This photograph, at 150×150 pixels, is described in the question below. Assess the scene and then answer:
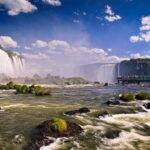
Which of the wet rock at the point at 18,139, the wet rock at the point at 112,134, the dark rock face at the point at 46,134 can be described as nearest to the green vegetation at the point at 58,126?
the dark rock face at the point at 46,134

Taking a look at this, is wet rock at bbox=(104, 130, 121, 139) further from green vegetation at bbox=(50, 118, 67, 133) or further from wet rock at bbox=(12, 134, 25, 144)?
wet rock at bbox=(12, 134, 25, 144)

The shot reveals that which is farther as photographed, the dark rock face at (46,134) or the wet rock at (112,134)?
the wet rock at (112,134)

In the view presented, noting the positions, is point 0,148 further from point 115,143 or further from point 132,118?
point 132,118

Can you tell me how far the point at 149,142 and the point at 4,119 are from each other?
50.2 feet

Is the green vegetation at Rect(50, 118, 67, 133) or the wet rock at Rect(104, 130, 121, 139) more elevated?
the green vegetation at Rect(50, 118, 67, 133)

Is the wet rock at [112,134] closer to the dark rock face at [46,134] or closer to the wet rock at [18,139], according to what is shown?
the dark rock face at [46,134]

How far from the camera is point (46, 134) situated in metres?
24.8

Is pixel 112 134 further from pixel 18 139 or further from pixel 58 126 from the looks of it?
pixel 18 139

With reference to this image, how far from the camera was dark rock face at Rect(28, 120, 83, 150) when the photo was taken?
23156 mm

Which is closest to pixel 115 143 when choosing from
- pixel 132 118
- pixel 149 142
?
pixel 149 142

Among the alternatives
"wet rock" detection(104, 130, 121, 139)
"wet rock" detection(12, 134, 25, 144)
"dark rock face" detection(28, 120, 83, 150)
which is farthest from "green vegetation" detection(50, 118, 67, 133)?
"wet rock" detection(104, 130, 121, 139)

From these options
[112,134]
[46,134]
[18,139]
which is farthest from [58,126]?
[112,134]

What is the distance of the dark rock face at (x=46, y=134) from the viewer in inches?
912

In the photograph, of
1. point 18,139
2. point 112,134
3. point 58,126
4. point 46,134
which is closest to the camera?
point 18,139
